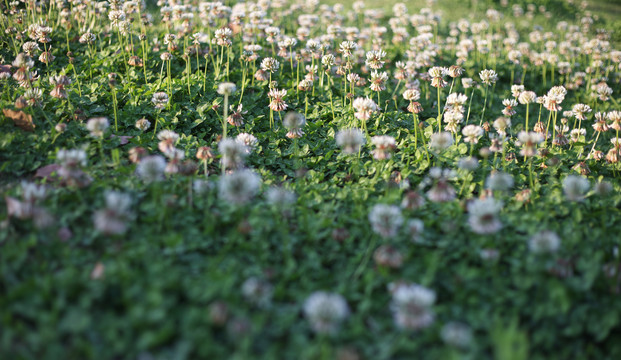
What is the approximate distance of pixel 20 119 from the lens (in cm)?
353

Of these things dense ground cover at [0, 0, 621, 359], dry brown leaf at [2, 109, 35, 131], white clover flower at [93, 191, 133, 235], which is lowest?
dense ground cover at [0, 0, 621, 359]

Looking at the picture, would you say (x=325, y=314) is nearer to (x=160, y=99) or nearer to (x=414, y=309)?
(x=414, y=309)

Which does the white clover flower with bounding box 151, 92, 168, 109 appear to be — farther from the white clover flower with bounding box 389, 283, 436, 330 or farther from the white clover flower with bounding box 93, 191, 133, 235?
the white clover flower with bounding box 389, 283, 436, 330

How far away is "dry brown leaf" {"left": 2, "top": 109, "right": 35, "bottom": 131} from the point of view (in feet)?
11.5

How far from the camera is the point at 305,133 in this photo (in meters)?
4.29

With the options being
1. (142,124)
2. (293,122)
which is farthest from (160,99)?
(293,122)

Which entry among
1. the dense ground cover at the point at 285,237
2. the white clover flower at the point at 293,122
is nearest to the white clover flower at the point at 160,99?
the dense ground cover at the point at 285,237

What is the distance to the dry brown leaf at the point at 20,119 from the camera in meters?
3.51

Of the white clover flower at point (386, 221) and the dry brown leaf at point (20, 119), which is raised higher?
the dry brown leaf at point (20, 119)

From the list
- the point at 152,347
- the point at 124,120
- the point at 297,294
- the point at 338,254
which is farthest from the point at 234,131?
the point at 152,347

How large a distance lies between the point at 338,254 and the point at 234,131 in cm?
201

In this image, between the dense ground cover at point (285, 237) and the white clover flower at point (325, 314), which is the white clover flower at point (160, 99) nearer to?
the dense ground cover at point (285, 237)

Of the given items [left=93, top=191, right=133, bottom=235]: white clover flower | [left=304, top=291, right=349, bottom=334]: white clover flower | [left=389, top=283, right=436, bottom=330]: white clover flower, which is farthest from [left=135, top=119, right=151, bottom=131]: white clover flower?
[left=389, top=283, right=436, bottom=330]: white clover flower

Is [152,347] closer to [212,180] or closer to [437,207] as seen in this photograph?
[212,180]
